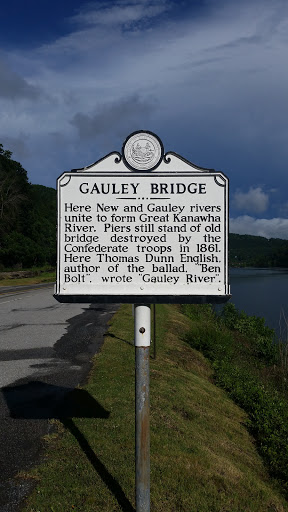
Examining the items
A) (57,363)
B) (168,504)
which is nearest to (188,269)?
(168,504)

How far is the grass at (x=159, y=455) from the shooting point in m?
3.89

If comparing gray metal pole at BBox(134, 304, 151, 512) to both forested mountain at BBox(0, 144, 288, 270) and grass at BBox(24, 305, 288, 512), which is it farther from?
forested mountain at BBox(0, 144, 288, 270)

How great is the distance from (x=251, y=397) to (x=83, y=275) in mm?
6310

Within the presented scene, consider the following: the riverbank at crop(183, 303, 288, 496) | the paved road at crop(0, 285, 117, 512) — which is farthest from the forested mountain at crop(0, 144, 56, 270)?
the paved road at crop(0, 285, 117, 512)

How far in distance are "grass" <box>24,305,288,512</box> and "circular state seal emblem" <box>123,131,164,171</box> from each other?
298cm

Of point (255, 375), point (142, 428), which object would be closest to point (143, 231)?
point (142, 428)

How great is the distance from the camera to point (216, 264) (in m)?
3.44

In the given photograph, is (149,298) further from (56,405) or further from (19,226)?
(19,226)

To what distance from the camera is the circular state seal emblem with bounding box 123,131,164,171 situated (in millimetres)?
3328

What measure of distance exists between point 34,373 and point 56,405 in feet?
6.31

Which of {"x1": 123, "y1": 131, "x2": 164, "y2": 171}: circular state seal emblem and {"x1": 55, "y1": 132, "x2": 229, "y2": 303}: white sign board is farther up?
{"x1": 123, "y1": 131, "x2": 164, "y2": 171}: circular state seal emblem

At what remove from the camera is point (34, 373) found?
7.75 metres

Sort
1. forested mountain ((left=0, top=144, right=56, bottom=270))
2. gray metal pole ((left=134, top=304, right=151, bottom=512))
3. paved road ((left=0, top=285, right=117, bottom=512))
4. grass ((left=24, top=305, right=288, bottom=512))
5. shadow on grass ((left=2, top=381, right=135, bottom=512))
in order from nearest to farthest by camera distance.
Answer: gray metal pole ((left=134, top=304, right=151, bottom=512)) → grass ((left=24, top=305, right=288, bottom=512)) → paved road ((left=0, top=285, right=117, bottom=512)) → shadow on grass ((left=2, top=381, right=135, bottom=512)) → forested mountain ((left=0, top=144, right=56, bottom=270))

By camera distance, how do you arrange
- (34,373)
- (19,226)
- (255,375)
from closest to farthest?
1. (34,373)
2. (255,375)
3. (19,226)
